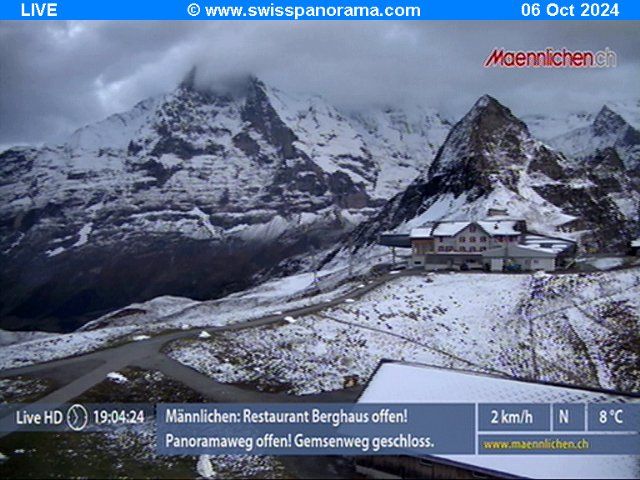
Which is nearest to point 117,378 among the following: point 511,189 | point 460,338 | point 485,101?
point 460,338

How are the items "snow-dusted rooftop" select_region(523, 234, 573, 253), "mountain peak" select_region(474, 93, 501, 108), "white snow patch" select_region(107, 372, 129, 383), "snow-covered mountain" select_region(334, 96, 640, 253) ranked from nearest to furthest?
"white snow patch" select_region(107, 372, 129, 383) < "snow-dusted rooftop" select_region(523, 234, 573, 253) < "snow-covered mountain" select_region(334, 96, 640, 253) < "mountain peak" select_region(474, 93, 501, 108)

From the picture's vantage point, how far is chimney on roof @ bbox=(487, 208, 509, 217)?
107 metres

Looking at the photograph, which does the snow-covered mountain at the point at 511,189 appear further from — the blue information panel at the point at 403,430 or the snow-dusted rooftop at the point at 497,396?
the blue information panel at the point at 403,430

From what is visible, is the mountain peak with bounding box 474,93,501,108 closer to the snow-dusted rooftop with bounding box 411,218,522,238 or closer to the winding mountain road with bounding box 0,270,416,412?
the snow-dusted rooftop with bounding box 411,218,522,238

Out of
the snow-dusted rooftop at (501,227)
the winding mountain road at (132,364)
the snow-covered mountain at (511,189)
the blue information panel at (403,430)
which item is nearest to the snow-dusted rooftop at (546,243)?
the snow-dusted rooftop at (501,227)

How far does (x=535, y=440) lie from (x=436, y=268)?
187 feet

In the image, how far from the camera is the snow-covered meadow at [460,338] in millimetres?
40938

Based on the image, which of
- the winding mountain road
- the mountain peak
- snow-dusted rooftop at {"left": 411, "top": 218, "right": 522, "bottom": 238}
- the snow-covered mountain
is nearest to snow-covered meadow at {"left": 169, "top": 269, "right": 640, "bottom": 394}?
the winding mountain road

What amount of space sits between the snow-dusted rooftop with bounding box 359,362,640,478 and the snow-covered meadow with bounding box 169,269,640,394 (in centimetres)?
1047

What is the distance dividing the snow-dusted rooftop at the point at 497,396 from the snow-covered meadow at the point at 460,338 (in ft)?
34.4

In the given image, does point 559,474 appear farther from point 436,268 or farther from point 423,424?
point 436,268

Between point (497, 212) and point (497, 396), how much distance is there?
86694 mm

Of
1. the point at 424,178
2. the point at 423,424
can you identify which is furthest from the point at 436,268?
the point at 424,178

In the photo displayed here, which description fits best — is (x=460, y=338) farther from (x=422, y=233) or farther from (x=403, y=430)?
(x=422, y=233)
